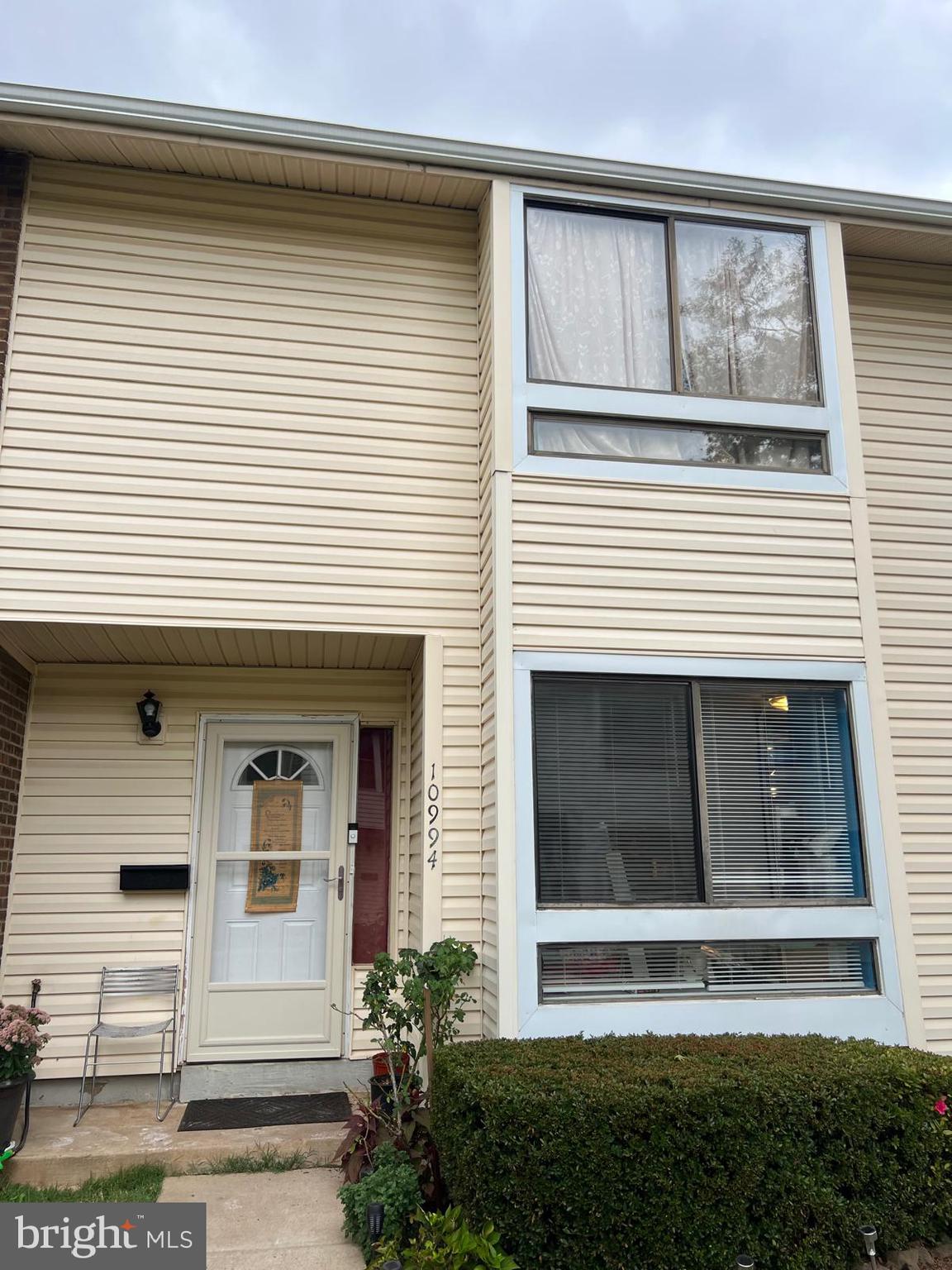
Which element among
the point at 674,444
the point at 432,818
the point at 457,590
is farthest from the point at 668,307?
the point at 432,818

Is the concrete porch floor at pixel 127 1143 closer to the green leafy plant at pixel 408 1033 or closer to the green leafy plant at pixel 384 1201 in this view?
the green leafy plant at pixel 408 1033

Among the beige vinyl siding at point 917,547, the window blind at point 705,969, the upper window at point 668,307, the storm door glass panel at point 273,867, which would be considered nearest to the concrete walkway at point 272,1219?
the window blind at point 705,969

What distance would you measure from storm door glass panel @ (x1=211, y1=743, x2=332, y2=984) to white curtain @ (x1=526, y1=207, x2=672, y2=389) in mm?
2909

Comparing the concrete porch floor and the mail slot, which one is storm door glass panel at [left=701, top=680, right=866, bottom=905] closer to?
the concrete porch floor

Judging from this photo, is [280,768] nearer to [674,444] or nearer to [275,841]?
[275,841]

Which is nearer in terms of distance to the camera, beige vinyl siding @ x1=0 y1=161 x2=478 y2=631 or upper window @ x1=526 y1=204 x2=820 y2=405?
beige vinyl siding @ x1=0 y1=161 x2=478 y2=631

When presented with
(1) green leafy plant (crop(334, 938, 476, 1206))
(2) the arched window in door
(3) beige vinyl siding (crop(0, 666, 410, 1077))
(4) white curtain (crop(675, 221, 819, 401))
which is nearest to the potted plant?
(3) beige vinyl siding (crop(0, 666, 410, 1077))

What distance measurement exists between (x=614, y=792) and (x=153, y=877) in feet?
9.39

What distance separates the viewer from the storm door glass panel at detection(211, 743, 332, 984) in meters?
5.66

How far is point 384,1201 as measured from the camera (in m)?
3.69

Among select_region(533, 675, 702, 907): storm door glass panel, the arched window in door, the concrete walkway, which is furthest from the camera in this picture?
the arched window in door

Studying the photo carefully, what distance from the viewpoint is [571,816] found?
460cm

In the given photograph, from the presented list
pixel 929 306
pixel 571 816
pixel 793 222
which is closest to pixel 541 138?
pixel 793 222

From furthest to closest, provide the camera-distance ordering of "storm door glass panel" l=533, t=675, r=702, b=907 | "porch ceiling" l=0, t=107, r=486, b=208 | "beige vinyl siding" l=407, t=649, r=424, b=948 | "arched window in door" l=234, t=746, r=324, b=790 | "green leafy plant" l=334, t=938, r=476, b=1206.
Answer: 1. "arched window in door" l=234, t=746, r=324, b=790
2. "beige vinyl siding" l=407, t=649, r=424, b=948
3. "porch ceiling" l=0, t=107, r=486, b=208
4. "storm door glass panel" l=533, t=675, r=702, b=907
5. "green leafy plant" l=334, t=938, r=476, b=1206
